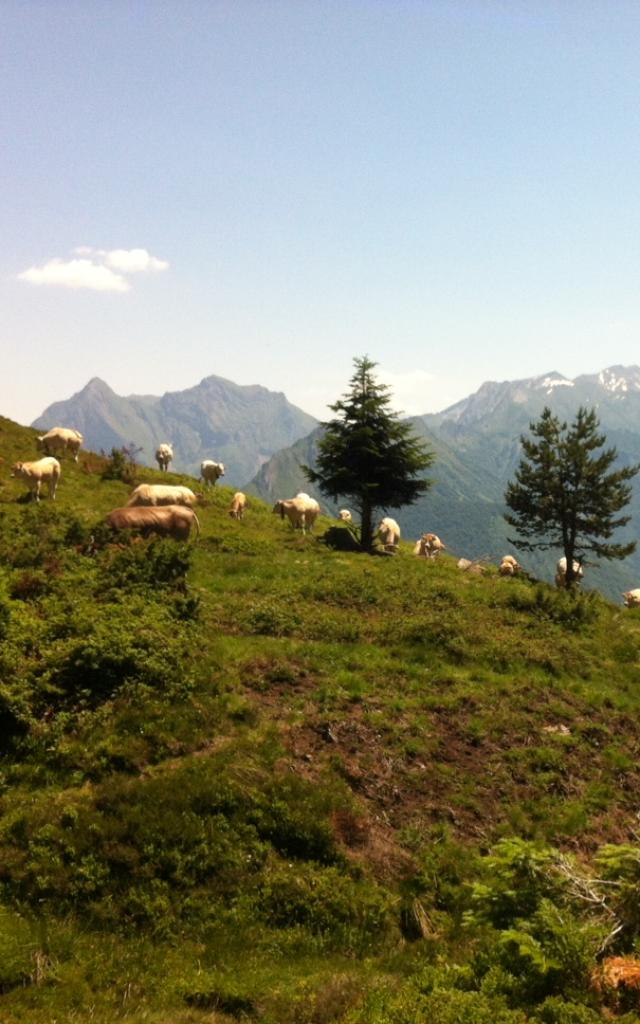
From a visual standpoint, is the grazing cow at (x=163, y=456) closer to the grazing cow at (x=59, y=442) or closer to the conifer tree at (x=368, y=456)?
the grazing cow at (x=59, y=442)

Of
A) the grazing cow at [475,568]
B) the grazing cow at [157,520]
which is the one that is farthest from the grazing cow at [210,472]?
the grazing cow at [475,568]

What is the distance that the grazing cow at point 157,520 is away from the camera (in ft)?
83.0

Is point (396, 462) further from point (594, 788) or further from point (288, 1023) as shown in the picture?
point (288, 1023)

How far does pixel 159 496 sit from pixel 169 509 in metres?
3.05

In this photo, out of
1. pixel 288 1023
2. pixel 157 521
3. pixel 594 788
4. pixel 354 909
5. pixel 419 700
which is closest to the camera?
pixel 288 1023

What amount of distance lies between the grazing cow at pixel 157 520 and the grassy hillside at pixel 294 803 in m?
1.50

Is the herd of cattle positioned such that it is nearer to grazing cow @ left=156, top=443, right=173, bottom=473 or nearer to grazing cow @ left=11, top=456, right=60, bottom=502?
grazing cow @ left=11, top=456, right=60, bottom=502

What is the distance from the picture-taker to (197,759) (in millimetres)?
13289

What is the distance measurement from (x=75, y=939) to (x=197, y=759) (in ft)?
13.1

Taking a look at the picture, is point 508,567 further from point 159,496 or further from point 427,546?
point 159,496

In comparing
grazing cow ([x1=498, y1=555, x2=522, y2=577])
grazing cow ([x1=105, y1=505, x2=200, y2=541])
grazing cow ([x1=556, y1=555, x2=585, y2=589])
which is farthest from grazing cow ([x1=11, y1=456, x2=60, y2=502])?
grazing cow ([x1=556, y1=555, x2=585, y2=589])

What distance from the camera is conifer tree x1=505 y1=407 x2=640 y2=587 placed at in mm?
35156

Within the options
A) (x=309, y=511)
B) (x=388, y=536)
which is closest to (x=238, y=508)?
(x=309, y=511)

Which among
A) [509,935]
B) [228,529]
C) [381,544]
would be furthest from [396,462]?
[509,935]
